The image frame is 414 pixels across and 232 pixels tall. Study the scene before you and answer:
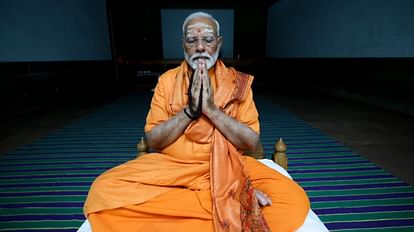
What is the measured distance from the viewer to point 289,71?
8.26 metres

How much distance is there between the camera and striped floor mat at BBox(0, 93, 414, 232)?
1.69 meters

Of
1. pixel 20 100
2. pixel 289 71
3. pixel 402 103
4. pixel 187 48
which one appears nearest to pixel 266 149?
pixel 187 48

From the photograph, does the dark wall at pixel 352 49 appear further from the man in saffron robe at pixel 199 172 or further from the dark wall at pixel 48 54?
the dark wall at pixel 48 54

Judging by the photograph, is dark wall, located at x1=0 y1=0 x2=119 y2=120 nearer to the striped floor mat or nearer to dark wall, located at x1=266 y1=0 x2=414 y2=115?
the striped floor mat

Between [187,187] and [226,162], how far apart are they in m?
0.19

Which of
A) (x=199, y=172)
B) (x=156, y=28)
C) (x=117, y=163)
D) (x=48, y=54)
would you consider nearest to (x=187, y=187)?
(x=199, y=172)

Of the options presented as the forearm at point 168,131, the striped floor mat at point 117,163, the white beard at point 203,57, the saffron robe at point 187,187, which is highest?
the white beard at point 203,57

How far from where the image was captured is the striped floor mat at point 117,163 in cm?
169

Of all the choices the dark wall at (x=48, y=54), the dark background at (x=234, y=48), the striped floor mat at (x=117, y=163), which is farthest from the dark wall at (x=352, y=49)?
the dark wall at (x=48, y=54)

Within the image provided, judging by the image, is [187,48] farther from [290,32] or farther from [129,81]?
[129,81]

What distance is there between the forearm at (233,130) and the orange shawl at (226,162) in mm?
29

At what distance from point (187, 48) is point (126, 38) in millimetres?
8832

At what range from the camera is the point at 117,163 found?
8.43ft

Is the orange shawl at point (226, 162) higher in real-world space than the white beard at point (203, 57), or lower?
lower
